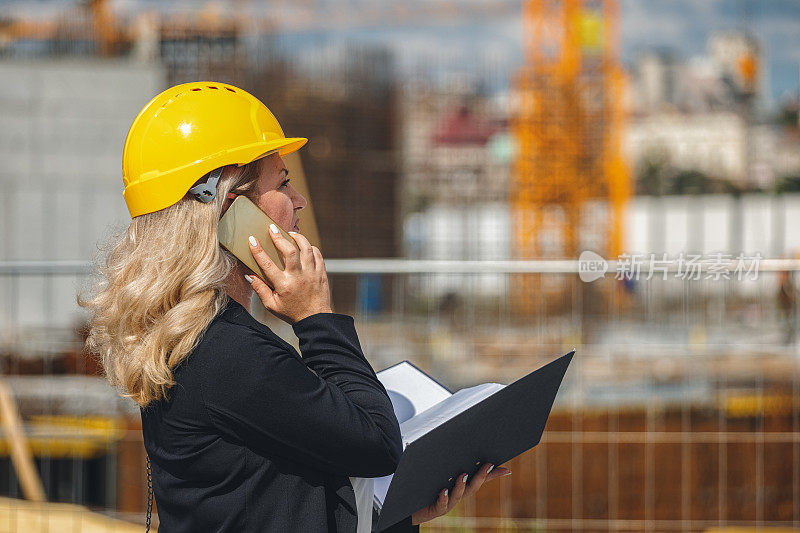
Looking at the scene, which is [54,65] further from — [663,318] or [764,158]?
[764,158]

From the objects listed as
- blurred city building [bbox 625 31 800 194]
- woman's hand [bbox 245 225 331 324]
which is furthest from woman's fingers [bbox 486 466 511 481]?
blurred city building [bbox 625 31 800 194]

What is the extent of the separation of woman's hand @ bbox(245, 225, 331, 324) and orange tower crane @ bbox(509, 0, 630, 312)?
32.7 m

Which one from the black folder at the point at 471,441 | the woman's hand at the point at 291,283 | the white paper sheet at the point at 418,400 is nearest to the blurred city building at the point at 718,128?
the white paper sheet at the point at 418,400

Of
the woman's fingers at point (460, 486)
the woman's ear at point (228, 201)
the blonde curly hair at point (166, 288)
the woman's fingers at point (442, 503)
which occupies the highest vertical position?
the woman's ear at point (228, 201)

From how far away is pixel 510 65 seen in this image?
36812 mm

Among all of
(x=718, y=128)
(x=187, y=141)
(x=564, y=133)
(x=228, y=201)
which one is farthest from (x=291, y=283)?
(x=718, y=128)

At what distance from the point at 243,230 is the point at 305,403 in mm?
280

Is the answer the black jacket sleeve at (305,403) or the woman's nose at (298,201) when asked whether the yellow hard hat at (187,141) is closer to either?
the woman's nose at (298,201)

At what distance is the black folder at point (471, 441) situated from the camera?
131 centimetres

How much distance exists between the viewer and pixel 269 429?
48.4 inches

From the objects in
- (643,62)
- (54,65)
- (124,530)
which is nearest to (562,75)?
(54,65)

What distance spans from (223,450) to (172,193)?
1.29ft

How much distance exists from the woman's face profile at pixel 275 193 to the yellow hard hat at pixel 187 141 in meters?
0.03

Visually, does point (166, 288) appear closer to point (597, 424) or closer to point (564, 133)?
point (597, 424)
